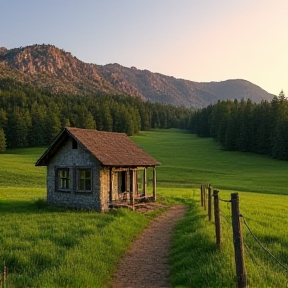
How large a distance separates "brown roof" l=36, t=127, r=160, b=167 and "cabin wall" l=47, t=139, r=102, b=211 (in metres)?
0.52

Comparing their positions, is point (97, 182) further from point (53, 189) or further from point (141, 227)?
point (141, 227)

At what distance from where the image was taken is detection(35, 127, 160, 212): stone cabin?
2731cm

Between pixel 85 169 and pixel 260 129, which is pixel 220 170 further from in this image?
pixel 85 169

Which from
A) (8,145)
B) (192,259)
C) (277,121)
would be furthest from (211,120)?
(192,259)

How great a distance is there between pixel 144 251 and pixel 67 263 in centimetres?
460

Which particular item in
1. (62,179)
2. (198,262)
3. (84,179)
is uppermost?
(84,179)

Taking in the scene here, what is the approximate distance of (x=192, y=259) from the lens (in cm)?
1229

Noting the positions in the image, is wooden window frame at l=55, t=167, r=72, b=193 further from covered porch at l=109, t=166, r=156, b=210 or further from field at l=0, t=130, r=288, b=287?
covered porch at l=109, t=166, r=156, b=210

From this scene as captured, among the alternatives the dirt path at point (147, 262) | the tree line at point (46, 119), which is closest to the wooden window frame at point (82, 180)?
the dirt path at point (147, 262)

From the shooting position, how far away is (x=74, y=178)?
2833 centimetres

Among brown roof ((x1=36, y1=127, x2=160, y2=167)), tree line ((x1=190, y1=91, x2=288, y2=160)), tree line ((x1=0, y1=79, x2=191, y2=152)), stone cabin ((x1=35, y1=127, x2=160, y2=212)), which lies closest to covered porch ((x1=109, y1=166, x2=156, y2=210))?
stone cabin ((x1=35, y1=127, x2=160, y2=212))

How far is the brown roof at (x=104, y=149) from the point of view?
27558mm

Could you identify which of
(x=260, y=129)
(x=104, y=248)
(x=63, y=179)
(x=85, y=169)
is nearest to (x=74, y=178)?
(x=85, y=169)

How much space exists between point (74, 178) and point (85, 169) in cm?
116
